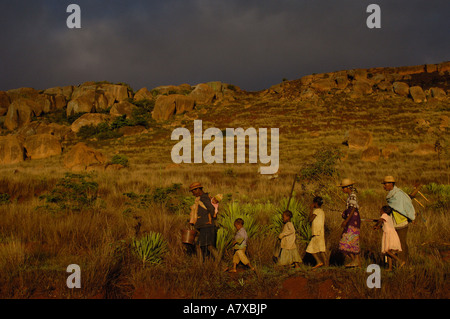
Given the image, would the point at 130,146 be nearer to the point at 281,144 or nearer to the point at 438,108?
the point at 281,144

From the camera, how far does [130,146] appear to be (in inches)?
1608

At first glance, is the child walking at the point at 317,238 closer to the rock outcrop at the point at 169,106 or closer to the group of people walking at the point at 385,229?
the group of people walking at the point at 385,229

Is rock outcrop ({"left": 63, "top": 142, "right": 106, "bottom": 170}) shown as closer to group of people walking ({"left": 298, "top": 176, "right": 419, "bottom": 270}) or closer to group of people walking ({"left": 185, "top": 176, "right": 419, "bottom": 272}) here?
group of people walking ({"left": 185, "top": 176, "right": 419, "bottom": 272})

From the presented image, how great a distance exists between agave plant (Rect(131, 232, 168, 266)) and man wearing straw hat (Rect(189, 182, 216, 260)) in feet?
2.30

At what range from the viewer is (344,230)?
16.9 ft

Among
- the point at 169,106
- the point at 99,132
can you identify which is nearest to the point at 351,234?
the point at 99,132

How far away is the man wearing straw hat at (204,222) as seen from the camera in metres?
5.54

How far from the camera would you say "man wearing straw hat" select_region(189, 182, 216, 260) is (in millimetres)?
5543

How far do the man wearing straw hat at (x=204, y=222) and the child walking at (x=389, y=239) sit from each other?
282 cm

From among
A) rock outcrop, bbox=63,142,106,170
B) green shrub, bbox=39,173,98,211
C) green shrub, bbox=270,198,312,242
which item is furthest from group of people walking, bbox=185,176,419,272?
rock outcrop, bbox=63,142,106,170

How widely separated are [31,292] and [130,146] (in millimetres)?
38245

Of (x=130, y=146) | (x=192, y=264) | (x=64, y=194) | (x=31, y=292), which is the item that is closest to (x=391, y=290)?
(x=192, y=264)

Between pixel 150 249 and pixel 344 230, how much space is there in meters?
3.32
